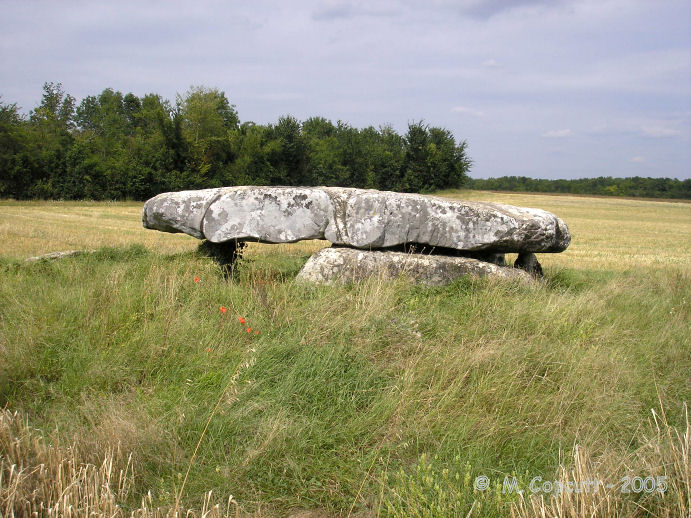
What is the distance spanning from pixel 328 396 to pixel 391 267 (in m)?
3.46

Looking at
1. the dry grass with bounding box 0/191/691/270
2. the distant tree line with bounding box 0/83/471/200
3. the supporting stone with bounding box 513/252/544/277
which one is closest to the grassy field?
the supporting stone with bounding box 513/252/544/277

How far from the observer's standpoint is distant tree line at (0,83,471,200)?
3009 cm

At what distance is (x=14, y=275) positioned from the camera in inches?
257

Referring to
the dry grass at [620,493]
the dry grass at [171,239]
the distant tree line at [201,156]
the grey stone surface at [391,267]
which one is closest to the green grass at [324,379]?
the dry grass at [620,493]

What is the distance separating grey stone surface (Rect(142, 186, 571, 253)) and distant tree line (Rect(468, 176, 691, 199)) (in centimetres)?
6093

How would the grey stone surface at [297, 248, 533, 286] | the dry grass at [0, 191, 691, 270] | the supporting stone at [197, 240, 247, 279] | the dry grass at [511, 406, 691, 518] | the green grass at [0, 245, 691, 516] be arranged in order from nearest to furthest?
1. the dry grass at [511, 406, 691, 518]
2. the green grass at [0, 245, 691, 516]
3. the grey stone surface at [297, 248, 533, 286]
4. the supporting stone at [197, 240, 247, 279]
5. the dry grass at [0, 191, 691, 270]

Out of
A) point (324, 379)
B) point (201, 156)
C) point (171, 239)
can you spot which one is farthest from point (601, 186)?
point (324, 379)

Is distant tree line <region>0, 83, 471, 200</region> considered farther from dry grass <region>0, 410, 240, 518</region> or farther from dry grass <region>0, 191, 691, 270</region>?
dry grass <region>0, 410, 240, 518</region>

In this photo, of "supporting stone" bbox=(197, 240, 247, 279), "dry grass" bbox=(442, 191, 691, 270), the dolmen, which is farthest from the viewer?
"dry grass" bbox=(442, 191, 691, 270)

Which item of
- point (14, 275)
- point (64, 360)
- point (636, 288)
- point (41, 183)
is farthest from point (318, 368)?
point (41, 183)

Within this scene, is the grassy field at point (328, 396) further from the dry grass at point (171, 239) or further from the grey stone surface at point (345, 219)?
the dry grass at point (171, 239)

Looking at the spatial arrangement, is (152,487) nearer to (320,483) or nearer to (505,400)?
(320,483)

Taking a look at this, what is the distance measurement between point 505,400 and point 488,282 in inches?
128

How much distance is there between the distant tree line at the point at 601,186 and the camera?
6579 cm
